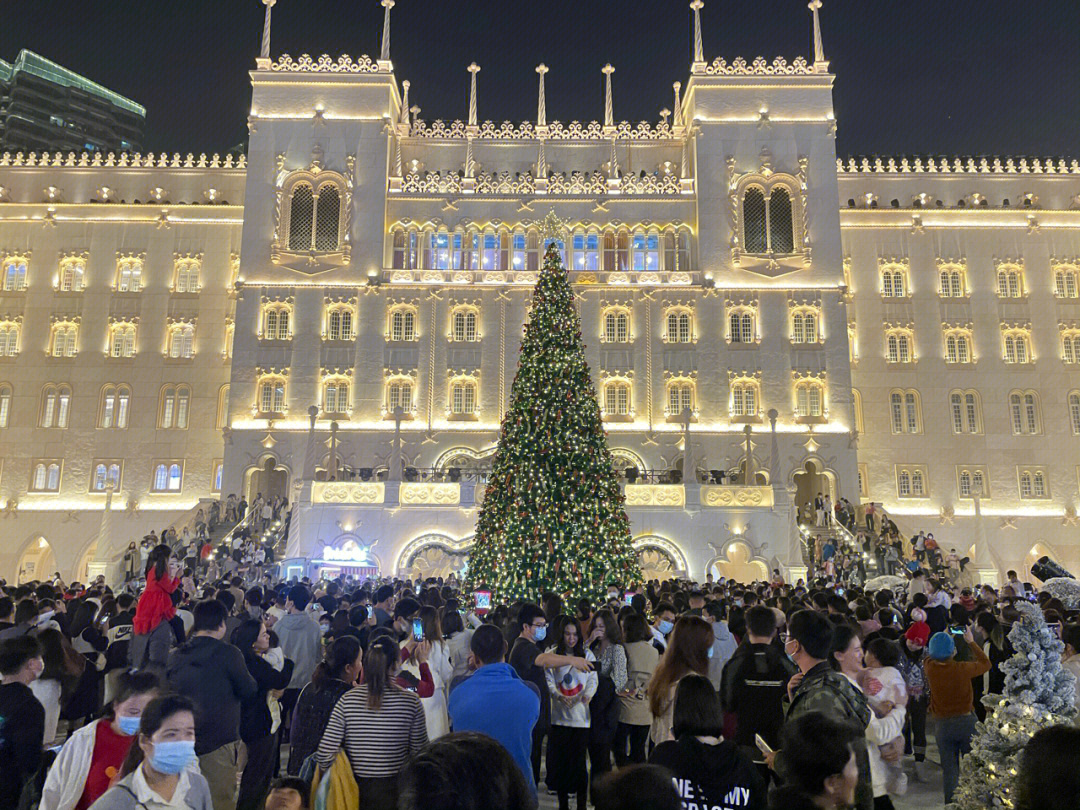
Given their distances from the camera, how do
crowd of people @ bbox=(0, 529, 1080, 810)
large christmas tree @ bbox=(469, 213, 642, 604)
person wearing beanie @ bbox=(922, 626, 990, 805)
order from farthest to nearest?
large christmas tree @ bbox=(469, 213, 642, 604) → person wearing beanie @ bbox=(922, 626, 990, 805) → crowd of people @ bbox=(0, 529, 1080, 810)

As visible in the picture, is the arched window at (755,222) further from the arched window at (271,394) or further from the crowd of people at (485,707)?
the crowd of people at (485,707)

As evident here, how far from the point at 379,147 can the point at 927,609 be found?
124 ft

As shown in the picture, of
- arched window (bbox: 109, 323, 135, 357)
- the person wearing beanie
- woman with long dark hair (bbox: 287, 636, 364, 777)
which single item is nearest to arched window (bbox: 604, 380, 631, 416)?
arched window (bbox: 109, 323, 135, 357)

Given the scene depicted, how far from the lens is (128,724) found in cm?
539

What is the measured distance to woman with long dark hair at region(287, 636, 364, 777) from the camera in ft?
23.0

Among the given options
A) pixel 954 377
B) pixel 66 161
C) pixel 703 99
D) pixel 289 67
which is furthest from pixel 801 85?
pixel 66 161

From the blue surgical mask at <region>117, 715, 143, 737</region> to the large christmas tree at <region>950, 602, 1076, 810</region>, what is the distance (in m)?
4.82

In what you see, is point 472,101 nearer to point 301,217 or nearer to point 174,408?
point 301,217

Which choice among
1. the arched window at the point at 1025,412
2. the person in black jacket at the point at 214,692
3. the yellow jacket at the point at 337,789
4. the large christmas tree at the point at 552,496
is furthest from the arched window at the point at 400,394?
the yellow jacket at the point at 337,789

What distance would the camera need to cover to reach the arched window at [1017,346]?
1809 inches

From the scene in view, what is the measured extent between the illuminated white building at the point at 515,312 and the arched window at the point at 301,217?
17cm

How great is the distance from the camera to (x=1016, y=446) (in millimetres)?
44750

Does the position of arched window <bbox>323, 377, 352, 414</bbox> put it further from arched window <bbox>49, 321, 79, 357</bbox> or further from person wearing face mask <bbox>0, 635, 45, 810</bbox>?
person wearing face mask <bbox>0, 635, 45, 810</bbox>

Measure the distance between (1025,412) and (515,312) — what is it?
24477 mm
